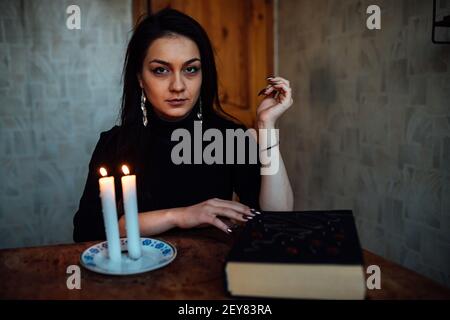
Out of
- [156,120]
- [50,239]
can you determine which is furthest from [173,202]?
[50,239]

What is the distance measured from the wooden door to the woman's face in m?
1.30

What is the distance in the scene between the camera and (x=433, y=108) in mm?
1551

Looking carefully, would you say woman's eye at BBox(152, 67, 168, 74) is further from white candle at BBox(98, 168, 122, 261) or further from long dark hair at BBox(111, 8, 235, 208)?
white candle at BBox(98, 168, 122, 261)

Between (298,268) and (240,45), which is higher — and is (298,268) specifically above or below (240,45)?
below

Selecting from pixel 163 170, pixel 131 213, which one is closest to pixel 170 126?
pixel 163 170

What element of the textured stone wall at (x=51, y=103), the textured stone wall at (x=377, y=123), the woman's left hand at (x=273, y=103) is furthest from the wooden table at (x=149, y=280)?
the textured stone wall at (x=51, y=103)

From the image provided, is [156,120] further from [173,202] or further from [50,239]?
[50,239]

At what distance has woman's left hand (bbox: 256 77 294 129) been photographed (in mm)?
1265

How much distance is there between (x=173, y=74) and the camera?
1.33 metres

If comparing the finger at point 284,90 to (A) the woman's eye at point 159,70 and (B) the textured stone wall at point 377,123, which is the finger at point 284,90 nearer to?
(A) the woman's eye at point 159,70

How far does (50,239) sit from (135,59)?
1.46 metres

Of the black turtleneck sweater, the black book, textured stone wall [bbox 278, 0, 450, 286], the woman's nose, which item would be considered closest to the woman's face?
the woman's nose

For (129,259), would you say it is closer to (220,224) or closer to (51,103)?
(220,224)

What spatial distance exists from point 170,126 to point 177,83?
8.4 inches
